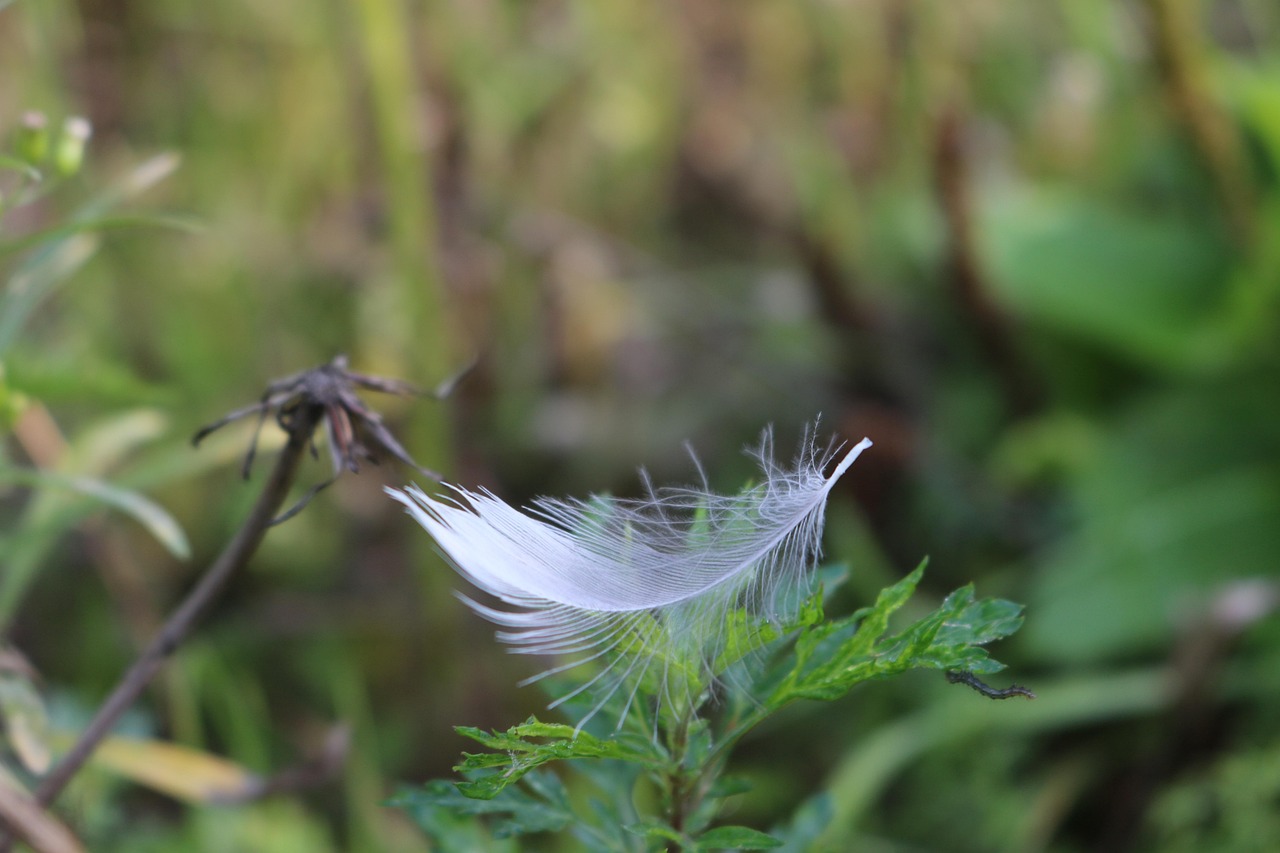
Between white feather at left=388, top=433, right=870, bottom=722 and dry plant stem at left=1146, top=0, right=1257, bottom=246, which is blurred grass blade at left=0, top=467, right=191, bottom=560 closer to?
white feather at left=388, top=433, right=870, bottom=722

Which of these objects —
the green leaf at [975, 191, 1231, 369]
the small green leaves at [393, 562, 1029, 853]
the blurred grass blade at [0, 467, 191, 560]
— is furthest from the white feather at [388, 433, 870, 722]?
the green leaf at [975, 191, 1231, 369]

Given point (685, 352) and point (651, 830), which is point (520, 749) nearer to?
point (651, 830)

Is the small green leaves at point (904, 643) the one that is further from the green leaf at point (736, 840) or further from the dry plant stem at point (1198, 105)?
the dry plant stem at point (1198, 105)

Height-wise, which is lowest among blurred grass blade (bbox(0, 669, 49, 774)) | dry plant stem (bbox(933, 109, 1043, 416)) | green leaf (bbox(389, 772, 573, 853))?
blurred grass blade (bbox(0, 669, 49, 774))

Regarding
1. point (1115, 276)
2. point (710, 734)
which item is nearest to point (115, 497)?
point (710, 734)

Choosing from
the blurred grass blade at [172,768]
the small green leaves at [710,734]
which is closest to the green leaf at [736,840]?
the small green leaves at [710,734]

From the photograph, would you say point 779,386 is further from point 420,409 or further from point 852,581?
point 420,409

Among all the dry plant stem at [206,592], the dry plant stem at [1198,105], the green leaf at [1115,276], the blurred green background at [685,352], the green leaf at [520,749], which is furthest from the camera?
the green leaf at [1115,276]
